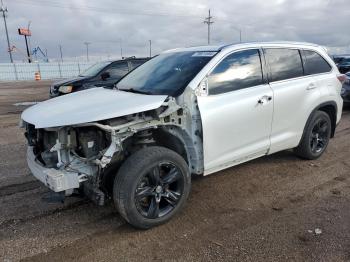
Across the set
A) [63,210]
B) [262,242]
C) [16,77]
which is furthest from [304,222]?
[16,77]

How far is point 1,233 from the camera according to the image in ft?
12.0

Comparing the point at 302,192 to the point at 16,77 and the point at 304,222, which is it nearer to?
the point at 304,222

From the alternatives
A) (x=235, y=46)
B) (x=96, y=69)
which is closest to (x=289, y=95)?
(x=235, y=46)

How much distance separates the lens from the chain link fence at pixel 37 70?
131 ft

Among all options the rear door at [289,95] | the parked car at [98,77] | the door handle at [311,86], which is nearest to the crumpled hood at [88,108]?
the rear door at [289,95]

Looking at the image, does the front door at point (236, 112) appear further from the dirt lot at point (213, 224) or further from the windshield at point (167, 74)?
the dirt lot at point (213, 224)

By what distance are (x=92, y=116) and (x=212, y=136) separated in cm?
138

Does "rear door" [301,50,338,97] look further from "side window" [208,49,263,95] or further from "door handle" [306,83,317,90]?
"side window" [208,49,263,95]

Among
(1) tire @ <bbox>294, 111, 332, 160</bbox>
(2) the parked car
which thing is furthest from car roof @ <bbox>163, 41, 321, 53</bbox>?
(2) the parked car

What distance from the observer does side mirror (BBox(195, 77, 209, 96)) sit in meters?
3.94

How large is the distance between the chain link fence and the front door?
1595 inches

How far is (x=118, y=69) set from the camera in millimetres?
11141

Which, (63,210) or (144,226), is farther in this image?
(63,210)

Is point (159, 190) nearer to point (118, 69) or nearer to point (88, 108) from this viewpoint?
point (88, 108)
